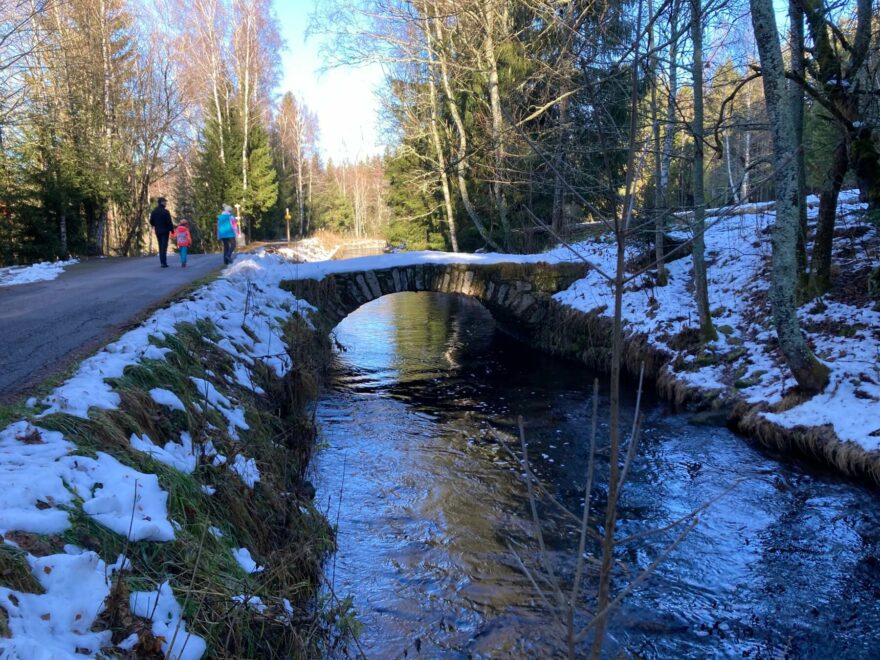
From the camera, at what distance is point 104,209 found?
18.6m

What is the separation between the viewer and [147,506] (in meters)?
2.74

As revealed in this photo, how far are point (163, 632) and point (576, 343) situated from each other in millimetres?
10037

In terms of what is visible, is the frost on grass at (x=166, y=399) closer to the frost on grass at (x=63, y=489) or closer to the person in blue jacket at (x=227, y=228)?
the frost on grass at (x=63, y=489)

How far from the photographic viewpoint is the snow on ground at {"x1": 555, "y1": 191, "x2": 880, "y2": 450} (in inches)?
249

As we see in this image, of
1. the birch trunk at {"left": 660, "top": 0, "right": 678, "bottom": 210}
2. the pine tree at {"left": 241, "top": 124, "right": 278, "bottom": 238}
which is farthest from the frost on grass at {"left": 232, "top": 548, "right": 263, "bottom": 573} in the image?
the pine tree at {"left": 241, "top": 124, "right": 278, "bottom": 238}

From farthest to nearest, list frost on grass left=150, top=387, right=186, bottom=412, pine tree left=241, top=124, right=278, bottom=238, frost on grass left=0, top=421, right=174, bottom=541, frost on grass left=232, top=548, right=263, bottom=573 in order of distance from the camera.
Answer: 1. pine tree left=241, top=124, right=278, bottom=238
2. frost on grass left=150, top=387, right=186, bottom=412
3. frost on grass left=232, top=548, right=263, bottom=573
4. frost on grass left=0, top=421, right=174, bottom=541

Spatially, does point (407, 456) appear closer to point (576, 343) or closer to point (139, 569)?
point (139, 569)

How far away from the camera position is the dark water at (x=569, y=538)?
12.1 ft

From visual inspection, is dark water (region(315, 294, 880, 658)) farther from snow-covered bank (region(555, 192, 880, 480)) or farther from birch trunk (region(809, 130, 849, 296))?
birch trunk (region(809, 130, 849, 296))

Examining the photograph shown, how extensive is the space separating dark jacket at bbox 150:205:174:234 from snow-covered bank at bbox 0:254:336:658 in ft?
28.9

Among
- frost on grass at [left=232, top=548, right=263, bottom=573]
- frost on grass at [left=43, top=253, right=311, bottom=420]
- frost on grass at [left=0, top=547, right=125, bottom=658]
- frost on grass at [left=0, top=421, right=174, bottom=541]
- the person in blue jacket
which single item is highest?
the person in blue jacket

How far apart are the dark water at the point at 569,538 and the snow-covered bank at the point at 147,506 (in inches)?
29.1

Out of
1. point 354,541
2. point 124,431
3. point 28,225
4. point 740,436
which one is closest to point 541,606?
point 354,541

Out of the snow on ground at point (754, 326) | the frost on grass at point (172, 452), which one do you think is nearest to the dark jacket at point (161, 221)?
the snow on ground at point (754, 326)
